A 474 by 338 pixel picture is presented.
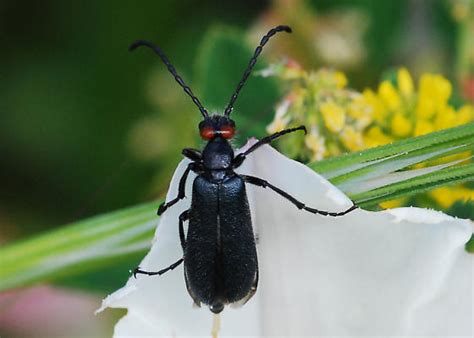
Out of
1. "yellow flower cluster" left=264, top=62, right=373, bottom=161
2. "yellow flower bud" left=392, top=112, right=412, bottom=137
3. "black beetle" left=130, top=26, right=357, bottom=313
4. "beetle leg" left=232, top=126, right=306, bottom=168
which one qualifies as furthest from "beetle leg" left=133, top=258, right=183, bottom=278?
"yellow flower bud" left=392, top=112, right=412, bottom=137

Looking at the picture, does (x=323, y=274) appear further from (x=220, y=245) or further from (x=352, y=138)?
(x=352, y=138)

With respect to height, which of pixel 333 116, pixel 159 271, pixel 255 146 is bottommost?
A: pixel 159 271

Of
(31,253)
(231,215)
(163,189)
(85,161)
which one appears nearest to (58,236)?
(31,253)

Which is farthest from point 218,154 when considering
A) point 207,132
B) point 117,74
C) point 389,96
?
point 117,74

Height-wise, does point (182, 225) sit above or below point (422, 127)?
below

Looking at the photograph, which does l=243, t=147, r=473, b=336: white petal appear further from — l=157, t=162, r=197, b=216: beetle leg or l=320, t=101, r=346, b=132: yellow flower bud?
l=320, t=101, r=346, b=132: yellow flower bud

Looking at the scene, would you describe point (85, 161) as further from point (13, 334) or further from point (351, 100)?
point (351, 100)
